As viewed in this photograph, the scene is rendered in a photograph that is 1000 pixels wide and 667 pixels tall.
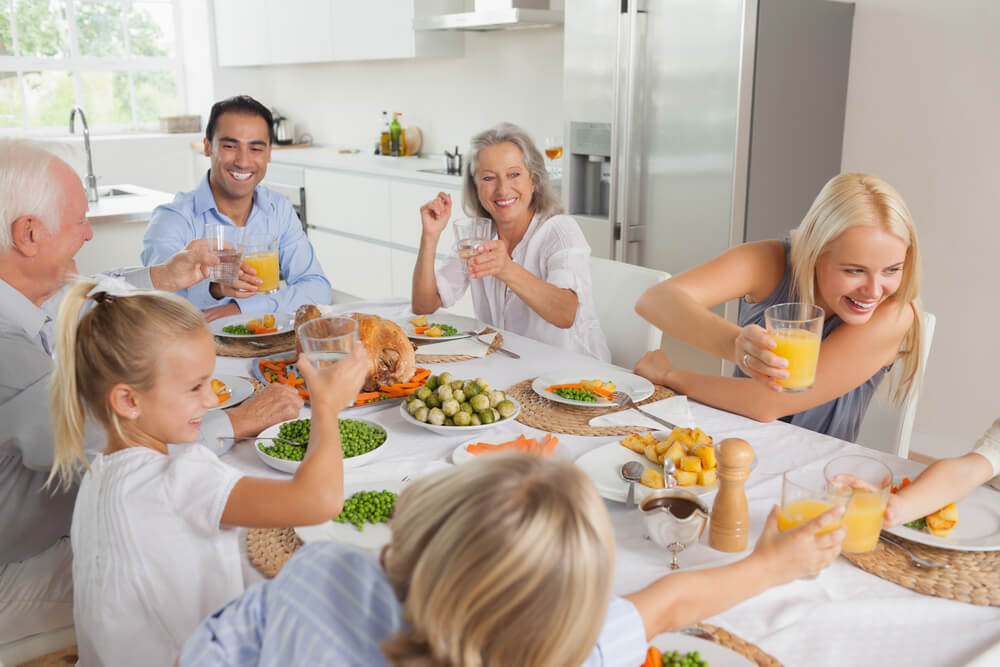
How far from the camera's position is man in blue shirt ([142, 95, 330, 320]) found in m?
2.65

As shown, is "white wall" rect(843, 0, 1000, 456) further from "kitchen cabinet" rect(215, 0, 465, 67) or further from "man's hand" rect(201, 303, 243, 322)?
"man's hand" rect(201, 303, 243, 322)

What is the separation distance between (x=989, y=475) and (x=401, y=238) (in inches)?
156

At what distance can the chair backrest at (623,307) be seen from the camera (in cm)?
237

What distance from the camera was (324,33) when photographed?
5.53 m

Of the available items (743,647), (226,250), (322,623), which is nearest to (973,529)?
(743,647)

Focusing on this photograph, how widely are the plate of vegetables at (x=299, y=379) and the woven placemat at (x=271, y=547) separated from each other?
53cm

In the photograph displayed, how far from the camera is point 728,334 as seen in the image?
5.79 ft

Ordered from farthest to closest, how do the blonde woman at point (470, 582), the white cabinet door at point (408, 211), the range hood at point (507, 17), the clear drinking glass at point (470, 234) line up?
the white cabinet door at point (408, 211), the range hood at point (507, 17), the clear drinking glass at point (470, 234), the blonde woman at point (470, 582)

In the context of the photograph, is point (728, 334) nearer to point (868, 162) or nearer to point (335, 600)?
point (335, 600)

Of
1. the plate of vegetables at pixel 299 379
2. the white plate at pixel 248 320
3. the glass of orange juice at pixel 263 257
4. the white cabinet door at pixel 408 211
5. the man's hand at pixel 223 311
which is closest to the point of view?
the plate of vegetables at pixel 299 379

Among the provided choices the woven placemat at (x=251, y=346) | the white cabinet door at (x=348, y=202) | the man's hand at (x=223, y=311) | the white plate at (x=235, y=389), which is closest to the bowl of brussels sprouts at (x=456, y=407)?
the white plate at (x=235, y=389)

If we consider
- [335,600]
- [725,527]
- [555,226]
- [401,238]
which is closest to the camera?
[335,600]

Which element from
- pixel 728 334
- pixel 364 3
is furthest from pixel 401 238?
pixel 728 334

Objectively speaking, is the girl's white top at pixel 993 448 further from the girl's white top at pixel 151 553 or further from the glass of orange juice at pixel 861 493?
the girl's white top at pixel 151 553
